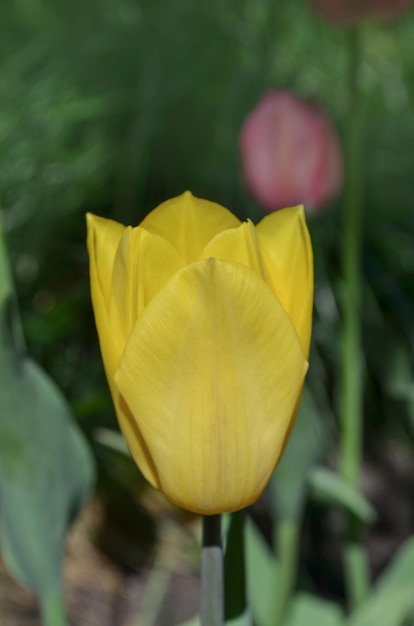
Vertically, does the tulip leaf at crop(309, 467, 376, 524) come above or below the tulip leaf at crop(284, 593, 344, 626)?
above

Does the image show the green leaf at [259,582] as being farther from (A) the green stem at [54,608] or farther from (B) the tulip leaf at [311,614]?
(A) the green stem at [54,608]

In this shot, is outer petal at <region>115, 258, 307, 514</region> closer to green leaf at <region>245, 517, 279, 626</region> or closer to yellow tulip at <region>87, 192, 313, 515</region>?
yellow tulip at <region>87, 192, 313, 515</region>

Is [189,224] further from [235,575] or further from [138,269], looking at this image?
[235,575]

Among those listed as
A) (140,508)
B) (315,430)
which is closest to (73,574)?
(140,508)

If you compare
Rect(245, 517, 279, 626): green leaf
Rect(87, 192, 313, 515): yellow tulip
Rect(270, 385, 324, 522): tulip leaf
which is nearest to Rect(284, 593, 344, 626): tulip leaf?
Rect(245, 517, 279, 626): green leaf

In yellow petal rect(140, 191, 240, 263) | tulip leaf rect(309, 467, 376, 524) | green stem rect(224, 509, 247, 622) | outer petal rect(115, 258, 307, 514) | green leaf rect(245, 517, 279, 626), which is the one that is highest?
yellow petal rect(140, 191, 240, 263)

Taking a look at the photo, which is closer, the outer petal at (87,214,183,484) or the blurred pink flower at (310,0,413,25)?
the outer petal at (87,214,183,484)
